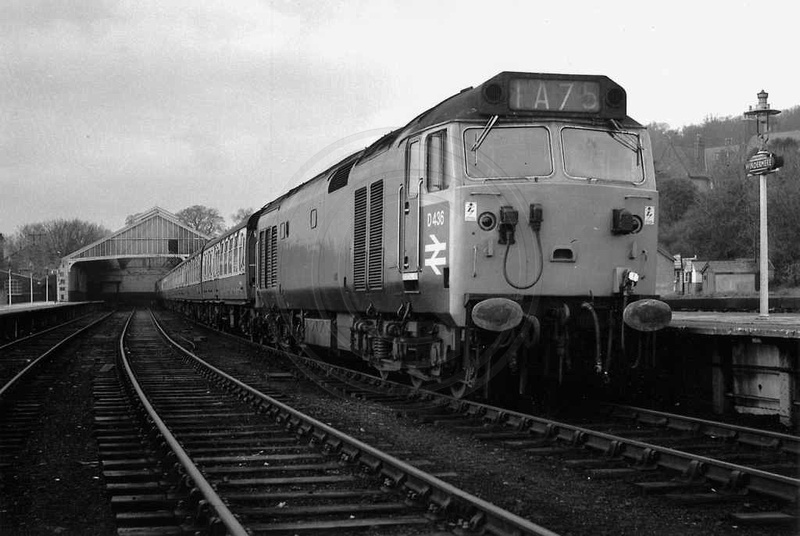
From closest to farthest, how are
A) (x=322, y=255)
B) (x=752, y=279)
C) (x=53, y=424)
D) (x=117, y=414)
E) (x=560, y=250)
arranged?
(x=560, y=250) < (x=53, y=424) < (x=117, y=414) < (x=322, y=255) < (x=752, y=279)

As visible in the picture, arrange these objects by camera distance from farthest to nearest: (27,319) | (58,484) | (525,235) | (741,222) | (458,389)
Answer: (741,222) → (27,319) → (458,389) → (525,235) → (58,484)

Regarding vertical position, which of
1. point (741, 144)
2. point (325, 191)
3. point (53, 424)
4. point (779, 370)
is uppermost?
point (741, 144)

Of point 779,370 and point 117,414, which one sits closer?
point 779,370

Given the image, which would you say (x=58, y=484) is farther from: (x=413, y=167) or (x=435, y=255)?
(x=413, y=167)

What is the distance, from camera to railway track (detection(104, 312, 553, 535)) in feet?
17.5

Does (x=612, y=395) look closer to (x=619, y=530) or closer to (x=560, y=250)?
(x=560, y=250)

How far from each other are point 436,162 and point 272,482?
4246 millimetres

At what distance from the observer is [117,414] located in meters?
10.5

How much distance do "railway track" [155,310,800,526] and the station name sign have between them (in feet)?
32.9

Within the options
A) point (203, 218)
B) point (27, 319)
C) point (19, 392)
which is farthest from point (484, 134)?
point (203, 218)

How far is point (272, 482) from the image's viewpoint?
646 cm

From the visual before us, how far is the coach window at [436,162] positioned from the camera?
361 inches

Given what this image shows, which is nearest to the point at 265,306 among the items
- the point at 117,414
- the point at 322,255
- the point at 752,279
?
the point at 322,255

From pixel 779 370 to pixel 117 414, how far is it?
7.88m
